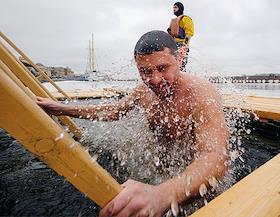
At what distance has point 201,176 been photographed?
50.4 inches

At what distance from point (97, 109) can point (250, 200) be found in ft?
6.03

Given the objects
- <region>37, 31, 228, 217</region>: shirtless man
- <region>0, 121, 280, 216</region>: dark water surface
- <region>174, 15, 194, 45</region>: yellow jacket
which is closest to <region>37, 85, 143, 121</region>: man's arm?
<region>37, 31, 228, 217</region>: shirtless man

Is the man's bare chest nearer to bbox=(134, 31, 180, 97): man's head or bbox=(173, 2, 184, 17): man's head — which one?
bbox=(134, 31, 180, 97): man's head

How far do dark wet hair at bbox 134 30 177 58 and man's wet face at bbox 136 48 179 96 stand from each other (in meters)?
0.03

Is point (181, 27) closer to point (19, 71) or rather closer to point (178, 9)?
point (178, 9)

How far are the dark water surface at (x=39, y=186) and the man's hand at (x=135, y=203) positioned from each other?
81 cm

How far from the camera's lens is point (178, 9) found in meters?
6.19

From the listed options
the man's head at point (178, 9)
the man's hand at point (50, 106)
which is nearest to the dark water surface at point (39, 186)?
the man's hand at point (50, 106)

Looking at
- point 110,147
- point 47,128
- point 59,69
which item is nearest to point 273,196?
point 47,128

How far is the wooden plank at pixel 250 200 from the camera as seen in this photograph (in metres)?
0.93

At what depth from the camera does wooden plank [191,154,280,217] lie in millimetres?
927

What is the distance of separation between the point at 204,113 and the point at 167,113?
1.49ft

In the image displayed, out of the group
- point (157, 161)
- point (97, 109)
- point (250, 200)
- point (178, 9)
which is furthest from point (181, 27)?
point (250, 200)

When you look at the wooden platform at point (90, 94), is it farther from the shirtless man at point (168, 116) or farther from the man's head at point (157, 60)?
the man's head at point (157, 60)
